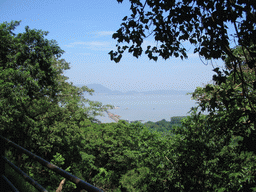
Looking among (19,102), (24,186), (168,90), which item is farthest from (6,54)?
(168,90)

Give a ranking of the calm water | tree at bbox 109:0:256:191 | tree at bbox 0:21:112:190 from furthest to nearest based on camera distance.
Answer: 1. the calm water
2. tree at bbox 0:21:112:190
3. tree at bbox 109:0:256:191

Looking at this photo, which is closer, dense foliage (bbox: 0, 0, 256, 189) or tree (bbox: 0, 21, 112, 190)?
dense foliage (bbox: 0, 0, 256, 189)

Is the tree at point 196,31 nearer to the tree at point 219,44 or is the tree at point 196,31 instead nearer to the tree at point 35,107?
the tree at point 219,44

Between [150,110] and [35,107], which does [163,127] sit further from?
[150,110]

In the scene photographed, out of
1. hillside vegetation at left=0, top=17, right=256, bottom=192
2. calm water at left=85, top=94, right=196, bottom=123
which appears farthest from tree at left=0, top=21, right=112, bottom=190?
calm water at left=85, top=94, right=196, bottom=123

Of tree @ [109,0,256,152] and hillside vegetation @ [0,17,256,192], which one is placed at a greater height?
tree @ [109,0,256,152]

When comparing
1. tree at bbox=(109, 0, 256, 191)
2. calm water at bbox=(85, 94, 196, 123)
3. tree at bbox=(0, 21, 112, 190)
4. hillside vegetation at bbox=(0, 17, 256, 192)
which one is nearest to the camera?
tree at bbox=(109, 0, 256, 191)

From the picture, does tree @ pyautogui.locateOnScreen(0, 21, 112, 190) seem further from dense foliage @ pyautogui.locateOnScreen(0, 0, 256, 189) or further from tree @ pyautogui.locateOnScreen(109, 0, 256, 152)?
tree @ pyautogui.locateOnScreen(109, 0, 256, 152)

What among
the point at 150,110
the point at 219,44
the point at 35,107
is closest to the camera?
the point at 219,44

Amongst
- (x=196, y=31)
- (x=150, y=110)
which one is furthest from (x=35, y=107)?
(x=150, y=110)

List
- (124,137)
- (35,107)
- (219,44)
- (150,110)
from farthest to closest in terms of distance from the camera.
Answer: (150,110) → (124,137) → (35,107) → (219,44)

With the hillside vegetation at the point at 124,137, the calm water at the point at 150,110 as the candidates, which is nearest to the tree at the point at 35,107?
the hillside vegetation at the point at 124,137

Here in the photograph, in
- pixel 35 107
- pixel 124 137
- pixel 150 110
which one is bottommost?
pixel 124 137

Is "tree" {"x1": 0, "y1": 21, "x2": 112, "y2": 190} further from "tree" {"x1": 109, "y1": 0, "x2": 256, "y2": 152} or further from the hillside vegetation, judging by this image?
"tree" {"x1": 109, "y1": 0, "x2": 256, "y2": 152}
